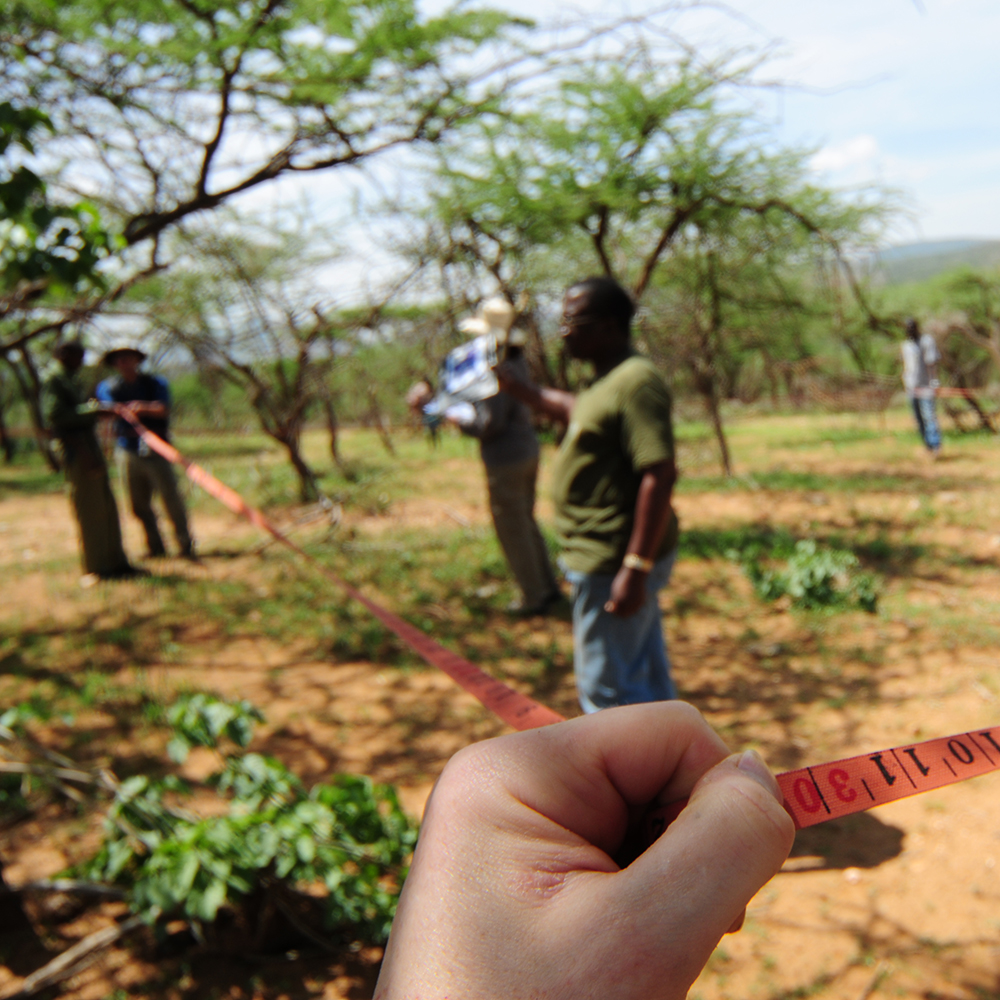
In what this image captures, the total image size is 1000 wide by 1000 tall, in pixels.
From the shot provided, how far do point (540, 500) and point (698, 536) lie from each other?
2388mm

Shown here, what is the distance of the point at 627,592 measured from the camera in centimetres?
249

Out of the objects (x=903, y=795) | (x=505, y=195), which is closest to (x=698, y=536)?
(x=505, y=195)

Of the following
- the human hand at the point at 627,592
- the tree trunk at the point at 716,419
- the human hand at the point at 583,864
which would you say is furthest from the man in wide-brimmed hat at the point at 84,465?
the tree trunk at the point at 716,419

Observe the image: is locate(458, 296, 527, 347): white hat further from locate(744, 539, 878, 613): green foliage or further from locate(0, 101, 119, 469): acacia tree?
locate(744, 539, 878, 613): green foliage

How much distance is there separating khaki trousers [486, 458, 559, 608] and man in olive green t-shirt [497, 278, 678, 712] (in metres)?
2.00

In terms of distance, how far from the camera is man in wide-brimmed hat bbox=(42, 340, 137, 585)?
5430 millimetres

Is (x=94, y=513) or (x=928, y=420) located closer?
(x=94, y=513)

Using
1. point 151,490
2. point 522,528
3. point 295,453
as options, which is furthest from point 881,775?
point 295,453

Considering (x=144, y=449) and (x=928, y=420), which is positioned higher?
(x=144, y=449)

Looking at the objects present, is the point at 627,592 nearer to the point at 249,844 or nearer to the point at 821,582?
the point at 249,844

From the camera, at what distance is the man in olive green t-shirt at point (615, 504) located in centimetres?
245

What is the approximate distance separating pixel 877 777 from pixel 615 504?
5.85 feet

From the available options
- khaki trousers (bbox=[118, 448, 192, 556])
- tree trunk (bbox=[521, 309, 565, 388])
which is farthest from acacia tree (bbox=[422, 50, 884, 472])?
khaki trousers (bbox=[118, 448, 192, 556])

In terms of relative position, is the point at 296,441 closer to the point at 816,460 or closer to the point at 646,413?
the point at 646,413
